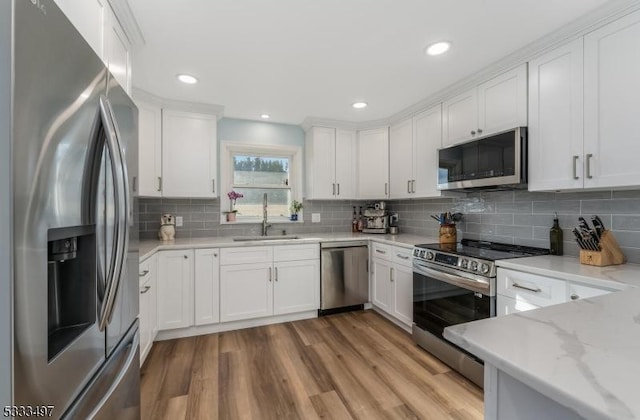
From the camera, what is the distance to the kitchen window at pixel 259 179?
3.50 m

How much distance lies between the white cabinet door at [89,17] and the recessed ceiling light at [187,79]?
101 cm

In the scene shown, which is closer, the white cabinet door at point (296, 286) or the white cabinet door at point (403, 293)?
the white cabinet door at point (403, 293)

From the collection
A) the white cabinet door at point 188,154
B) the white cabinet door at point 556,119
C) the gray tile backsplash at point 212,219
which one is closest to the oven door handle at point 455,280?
the white cabinet door at point 556,119

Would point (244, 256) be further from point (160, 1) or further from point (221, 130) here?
point (160, 1)

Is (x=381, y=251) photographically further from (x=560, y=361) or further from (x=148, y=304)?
(x=560, y=361)

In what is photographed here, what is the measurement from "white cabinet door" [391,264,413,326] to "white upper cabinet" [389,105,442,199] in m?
0.84

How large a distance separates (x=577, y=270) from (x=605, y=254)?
0.97 feet

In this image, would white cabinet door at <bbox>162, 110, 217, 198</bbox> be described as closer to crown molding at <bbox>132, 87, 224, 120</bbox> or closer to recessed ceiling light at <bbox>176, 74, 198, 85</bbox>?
crown molding at <bbox>132, 87, 224, 120</bbox>

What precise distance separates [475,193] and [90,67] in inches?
117

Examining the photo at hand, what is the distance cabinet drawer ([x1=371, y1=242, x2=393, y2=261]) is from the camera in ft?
9.75

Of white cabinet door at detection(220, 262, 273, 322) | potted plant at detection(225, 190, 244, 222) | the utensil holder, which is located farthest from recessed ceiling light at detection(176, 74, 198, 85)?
the utensil holder

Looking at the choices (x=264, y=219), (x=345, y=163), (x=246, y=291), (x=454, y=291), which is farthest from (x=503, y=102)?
(x=246, y=291)

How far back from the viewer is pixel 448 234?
2.74 metres

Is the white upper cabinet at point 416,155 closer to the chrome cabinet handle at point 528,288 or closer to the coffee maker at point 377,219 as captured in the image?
the coffee maker at point 377,219
